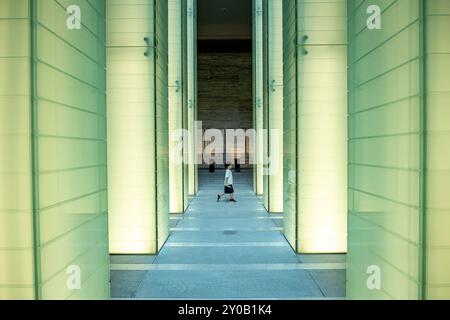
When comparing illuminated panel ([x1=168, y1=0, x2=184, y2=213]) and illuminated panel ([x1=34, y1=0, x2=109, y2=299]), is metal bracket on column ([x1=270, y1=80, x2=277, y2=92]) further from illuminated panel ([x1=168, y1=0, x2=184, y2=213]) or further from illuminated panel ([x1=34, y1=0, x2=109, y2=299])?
illuminated panel ([x1=34, y1=0, x2=109, y2=299])

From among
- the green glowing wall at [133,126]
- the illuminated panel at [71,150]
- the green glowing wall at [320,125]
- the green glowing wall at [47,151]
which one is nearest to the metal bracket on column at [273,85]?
the green glowing wall at [320,125]

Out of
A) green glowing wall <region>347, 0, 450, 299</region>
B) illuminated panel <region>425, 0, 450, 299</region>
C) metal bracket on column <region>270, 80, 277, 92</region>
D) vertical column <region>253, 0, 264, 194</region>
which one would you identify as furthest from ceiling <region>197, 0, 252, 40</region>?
illuminated panel <region>425, 0, 450, 299</region>

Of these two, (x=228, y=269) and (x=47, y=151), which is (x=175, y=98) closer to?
(x=228, y=269)

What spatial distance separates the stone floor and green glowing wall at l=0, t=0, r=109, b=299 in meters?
1.86

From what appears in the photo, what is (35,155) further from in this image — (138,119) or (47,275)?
(138,119)

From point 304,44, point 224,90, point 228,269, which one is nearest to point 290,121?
point 304,44

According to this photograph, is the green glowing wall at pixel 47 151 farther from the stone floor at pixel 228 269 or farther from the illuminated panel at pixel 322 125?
the illuminated panel at pixel 322 125

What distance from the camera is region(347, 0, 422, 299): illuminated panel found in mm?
3693

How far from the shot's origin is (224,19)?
102ft

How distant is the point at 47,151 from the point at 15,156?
0.28 metres

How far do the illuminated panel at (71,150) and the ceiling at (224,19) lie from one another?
24393mm

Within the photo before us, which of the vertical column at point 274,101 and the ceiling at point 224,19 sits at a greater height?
the ceiling at point 224,19

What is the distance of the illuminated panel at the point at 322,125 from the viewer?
8531 mm
